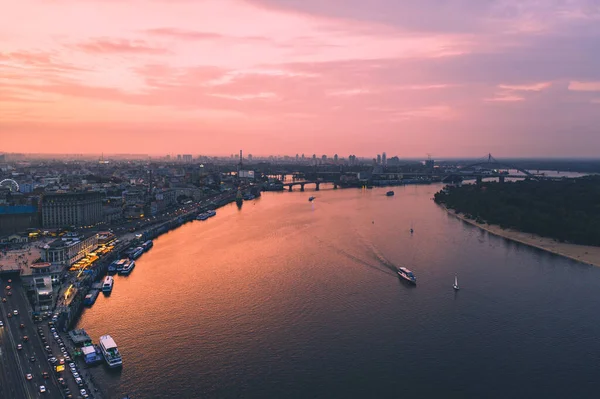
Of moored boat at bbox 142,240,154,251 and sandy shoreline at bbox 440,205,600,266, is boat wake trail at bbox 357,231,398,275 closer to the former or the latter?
sandy shoreline at bbox 440,205,600,266

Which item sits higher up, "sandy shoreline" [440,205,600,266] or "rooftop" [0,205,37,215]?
"rooftop" [0,205,37,215]

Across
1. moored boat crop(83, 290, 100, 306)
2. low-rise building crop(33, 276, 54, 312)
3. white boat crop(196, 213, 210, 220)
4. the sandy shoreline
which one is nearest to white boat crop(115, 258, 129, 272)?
moored boat crop(83, 290, 100, 306)

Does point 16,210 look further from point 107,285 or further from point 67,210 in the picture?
point 107,285

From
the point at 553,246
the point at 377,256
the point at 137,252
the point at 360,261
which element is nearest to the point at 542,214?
the point at 553,246

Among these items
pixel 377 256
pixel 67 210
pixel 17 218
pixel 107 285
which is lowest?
pixel 107 285

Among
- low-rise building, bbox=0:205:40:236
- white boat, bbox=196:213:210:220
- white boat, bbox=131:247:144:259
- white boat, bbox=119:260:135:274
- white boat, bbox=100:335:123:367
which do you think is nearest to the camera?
white boat, bbox=100:335:123:367
